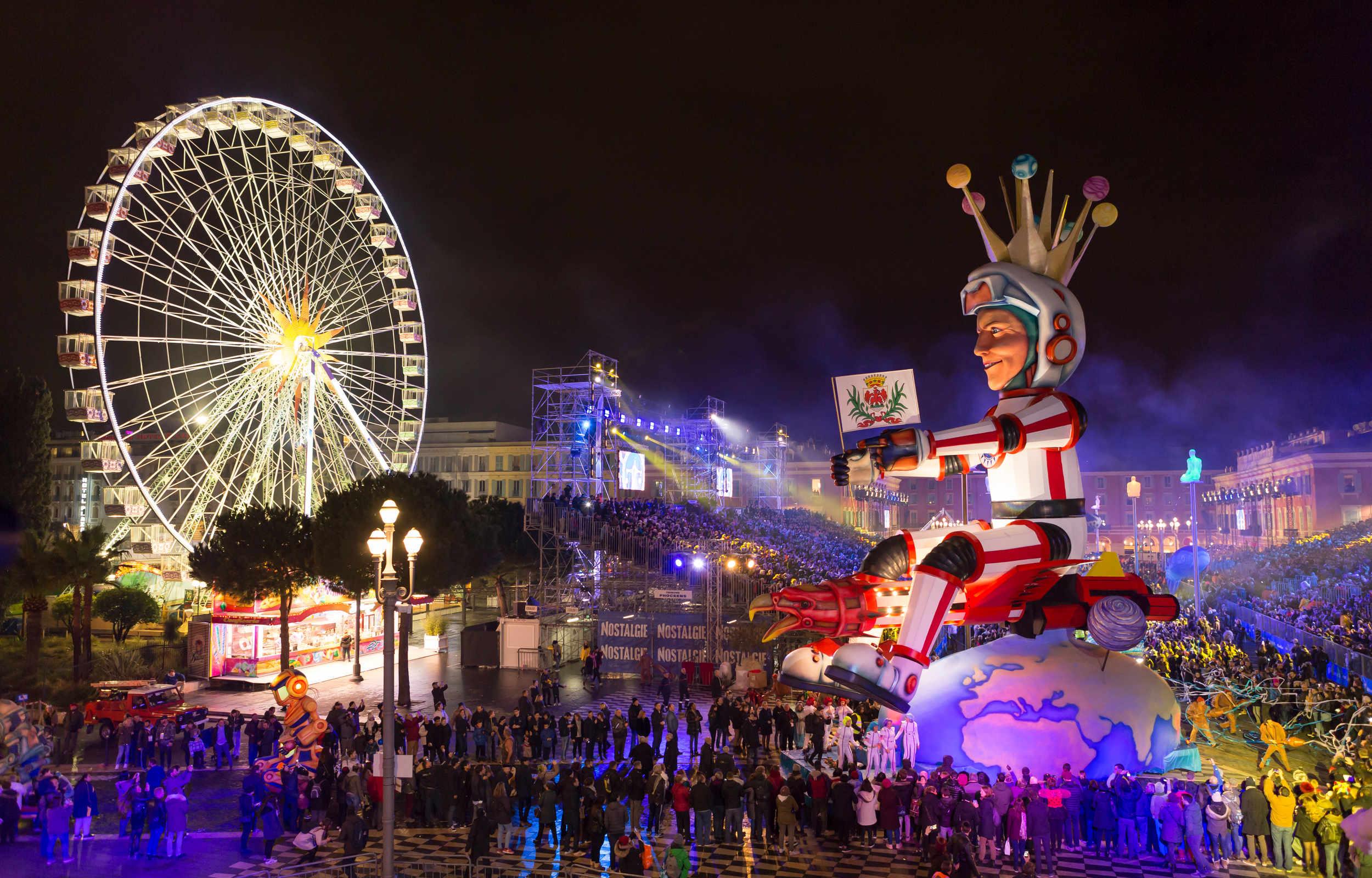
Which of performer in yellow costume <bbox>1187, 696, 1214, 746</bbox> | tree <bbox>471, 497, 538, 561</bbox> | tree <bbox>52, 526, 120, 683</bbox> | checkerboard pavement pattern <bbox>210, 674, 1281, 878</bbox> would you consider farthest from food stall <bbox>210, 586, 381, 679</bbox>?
performer in yellow costume <bbox>1187, 696, 1214, 746</bbox>

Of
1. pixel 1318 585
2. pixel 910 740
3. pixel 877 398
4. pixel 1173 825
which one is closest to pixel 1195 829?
pixel 1173 825

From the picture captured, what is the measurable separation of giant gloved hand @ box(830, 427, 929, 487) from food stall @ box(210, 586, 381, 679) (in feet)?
77.5

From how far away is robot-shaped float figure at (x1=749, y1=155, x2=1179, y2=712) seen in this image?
1049 cm

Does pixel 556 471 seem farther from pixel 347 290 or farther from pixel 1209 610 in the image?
pixel 1209 610

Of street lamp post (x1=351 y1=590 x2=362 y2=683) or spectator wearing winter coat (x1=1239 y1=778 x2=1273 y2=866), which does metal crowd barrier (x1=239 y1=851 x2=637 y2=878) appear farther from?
street lamp post (x1=351 y1=590 x2=362 y2=683)

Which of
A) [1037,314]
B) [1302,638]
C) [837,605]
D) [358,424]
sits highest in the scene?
[358,424]

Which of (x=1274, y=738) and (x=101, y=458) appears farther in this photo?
(x=101, y=458)

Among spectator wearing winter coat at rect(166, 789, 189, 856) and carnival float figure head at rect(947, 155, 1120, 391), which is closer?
carnival float figure head at rect(947, 155, 1120, 391)

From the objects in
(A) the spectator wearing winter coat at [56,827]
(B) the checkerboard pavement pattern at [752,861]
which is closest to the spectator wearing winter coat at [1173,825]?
(B) the checkerboard pavement pattern at [752,861]

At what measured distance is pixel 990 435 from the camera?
10.8 metres

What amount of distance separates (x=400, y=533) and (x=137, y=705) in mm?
9007

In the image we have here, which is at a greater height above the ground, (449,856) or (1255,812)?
(1255,812)

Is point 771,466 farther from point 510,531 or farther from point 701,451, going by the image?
point 510,531

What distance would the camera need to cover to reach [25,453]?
3678 cm
